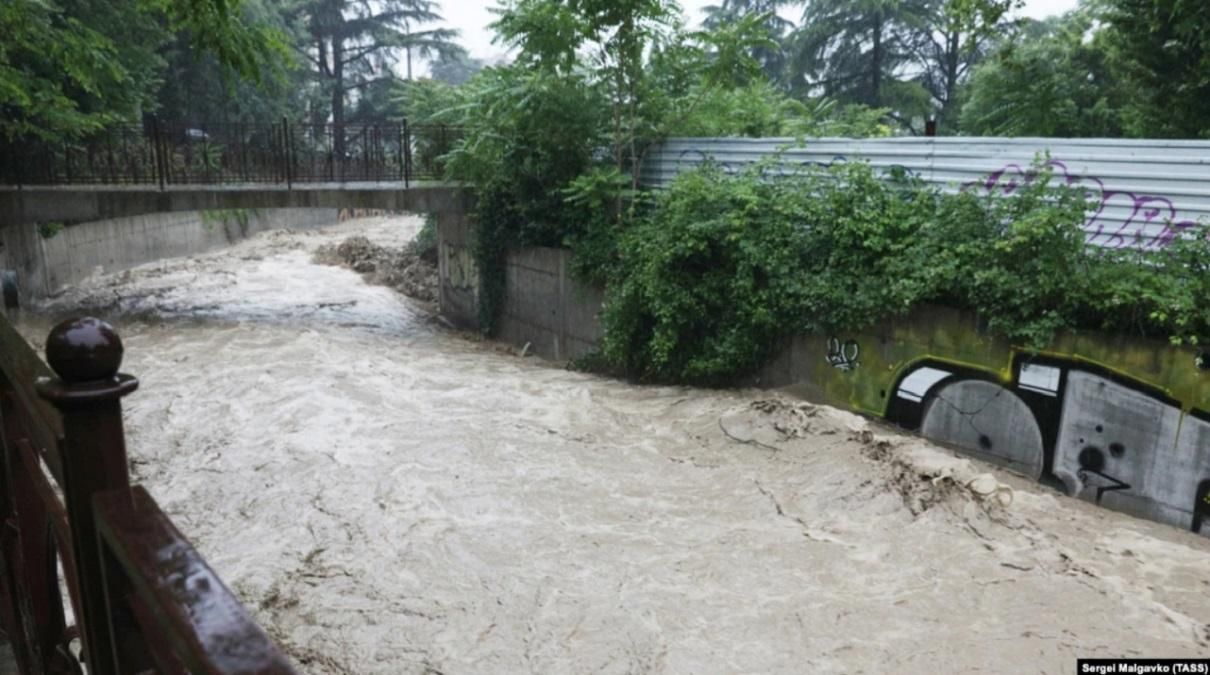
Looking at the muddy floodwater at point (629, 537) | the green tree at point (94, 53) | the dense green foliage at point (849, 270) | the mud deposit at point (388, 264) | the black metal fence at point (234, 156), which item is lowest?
the muddy floodwater at point (629, 537)

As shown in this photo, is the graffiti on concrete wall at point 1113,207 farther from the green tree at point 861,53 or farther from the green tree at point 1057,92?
the green tree at point 861,53

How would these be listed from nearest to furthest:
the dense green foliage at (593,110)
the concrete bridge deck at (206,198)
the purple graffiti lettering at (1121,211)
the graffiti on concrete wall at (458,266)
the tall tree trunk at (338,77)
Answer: the purple graffiti lettering at (1121,211)
the dense green foliage at (593,110)
the concrete bridge deck at (206,198)
the graffiti on concrete wall at (458,266)
the tall tree trunk at (338,77)

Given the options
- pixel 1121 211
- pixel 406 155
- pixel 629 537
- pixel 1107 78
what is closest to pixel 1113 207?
pixel 1121 211

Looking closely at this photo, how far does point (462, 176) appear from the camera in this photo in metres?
16.2

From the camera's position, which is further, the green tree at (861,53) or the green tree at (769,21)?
the green tree at (769,21)

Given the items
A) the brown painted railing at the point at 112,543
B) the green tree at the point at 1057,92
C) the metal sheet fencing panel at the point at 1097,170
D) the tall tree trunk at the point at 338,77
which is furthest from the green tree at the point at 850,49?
the brown painted railing at the point at 112,543

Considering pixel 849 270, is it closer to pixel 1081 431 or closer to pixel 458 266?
pixel 1081 431

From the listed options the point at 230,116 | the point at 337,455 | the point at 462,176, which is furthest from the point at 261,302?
the point at 230,116

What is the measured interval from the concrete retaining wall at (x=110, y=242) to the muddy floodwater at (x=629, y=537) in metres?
8.41

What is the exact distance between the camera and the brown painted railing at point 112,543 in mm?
1035

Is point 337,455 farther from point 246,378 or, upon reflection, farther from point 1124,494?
point 1124,494

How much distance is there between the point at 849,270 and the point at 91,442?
354 inches

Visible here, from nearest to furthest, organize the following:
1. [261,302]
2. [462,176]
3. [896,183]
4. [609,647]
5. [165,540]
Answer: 1. [165,540]
2. [609,647]
3. [896,183]
4. [462,176]
5. [261,302]

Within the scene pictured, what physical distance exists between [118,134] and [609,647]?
16576 millimetres
